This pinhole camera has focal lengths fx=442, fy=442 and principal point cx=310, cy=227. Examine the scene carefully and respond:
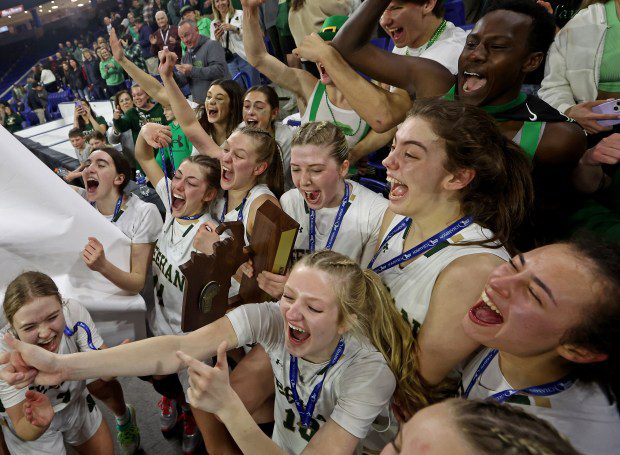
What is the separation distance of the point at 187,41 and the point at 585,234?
4.32 meters

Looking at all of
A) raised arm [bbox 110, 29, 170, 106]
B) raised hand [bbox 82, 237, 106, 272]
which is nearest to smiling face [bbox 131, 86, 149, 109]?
raised arm [bbox 110, 29, 170, 106]

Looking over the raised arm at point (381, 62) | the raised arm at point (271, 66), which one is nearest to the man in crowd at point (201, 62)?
the raised arm at point (271, 66)

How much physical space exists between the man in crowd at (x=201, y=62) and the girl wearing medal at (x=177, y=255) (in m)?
2.41

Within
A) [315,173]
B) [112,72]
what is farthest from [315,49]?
[112,72]

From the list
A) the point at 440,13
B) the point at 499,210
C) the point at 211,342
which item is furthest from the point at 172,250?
the point at 440,13

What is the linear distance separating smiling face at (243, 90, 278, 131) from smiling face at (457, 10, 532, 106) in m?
1.41

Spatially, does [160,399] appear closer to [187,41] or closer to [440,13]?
[440,13]

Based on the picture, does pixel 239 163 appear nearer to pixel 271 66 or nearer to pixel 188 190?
pixel 188 190

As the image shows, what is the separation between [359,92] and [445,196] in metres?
0.56

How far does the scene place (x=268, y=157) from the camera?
219cm

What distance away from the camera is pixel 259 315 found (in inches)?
56.3

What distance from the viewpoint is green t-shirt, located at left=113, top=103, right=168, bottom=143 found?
4457mm

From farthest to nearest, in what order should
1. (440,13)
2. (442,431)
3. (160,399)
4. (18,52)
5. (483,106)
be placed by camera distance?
(18,52), (160,399), (440,13), (483,106), (442,431)

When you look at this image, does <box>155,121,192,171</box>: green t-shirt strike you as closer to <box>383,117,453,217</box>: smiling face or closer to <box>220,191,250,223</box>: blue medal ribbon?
<box>220,191,250,223</box>: blue medal ribbon
